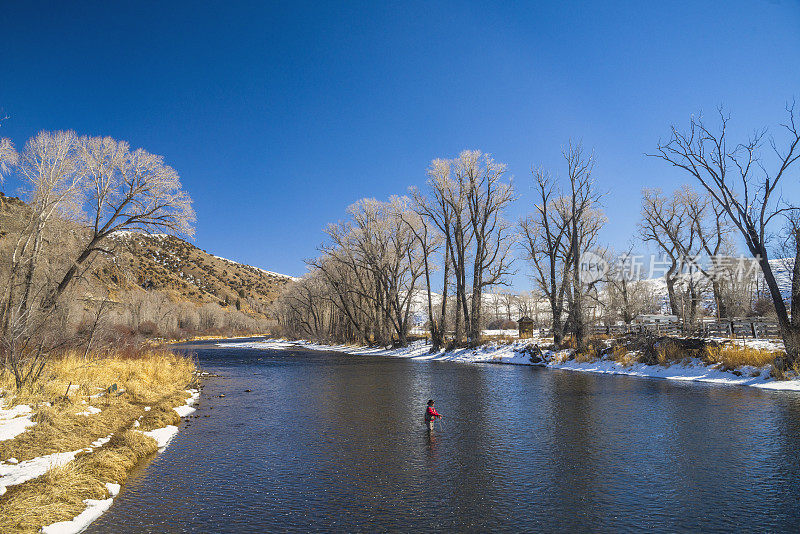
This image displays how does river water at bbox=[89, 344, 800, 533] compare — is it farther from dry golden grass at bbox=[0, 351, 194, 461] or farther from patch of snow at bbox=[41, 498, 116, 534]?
dry golden grass at bbox=[0, 351, 194, 461]

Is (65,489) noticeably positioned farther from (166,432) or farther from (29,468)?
(166,432)

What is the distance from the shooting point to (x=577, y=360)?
89.2ft

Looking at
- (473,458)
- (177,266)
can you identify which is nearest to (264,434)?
(473,458)

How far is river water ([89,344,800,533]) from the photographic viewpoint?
6121 mm

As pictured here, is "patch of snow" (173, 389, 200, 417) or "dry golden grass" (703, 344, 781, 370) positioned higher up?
"dry golden grass" (703, 344, 781, 370)

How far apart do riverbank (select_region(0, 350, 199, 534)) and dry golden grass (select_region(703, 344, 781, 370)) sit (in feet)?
70.6

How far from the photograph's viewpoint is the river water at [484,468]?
20.1ft

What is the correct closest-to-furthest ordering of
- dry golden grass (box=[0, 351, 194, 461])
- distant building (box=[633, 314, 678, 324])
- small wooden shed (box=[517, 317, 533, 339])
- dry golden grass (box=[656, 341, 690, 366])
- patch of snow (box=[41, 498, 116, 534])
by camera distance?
patch of snow (box=[41, 498, 116, 534])
dry golden grass (box=[0, 351, 194, 461])
dry golden grass (box=[656, 341, 690, 366])
distant building (box=[633, 314, 678, 324])
small wooden shed (box=[517, 317, 533, 339])

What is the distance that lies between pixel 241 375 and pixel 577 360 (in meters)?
20.5

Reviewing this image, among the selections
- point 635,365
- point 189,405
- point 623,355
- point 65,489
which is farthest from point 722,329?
point 65,489

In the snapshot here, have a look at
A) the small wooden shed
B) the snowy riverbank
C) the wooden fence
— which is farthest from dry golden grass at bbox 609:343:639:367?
the snowy riverbank

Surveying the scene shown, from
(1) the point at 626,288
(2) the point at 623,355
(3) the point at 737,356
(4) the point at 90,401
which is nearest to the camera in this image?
(4) the point at 90,401

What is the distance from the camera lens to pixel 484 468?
8.26 m

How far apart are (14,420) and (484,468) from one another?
9.90 meters
